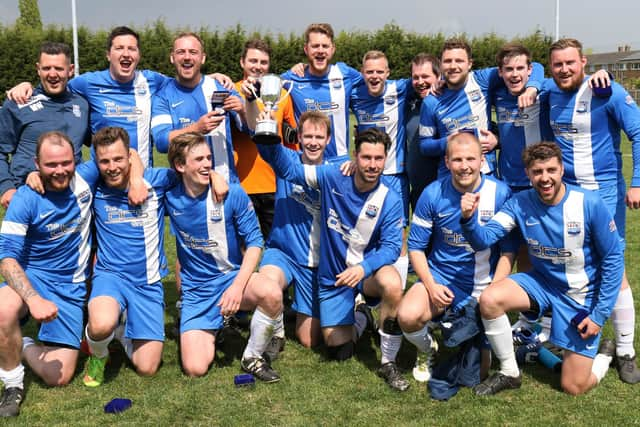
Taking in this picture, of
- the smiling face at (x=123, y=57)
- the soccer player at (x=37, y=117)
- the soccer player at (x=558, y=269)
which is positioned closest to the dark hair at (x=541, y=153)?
the soccer player at (x=558, y=269)

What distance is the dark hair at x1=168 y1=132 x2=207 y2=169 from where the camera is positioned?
4.08 metres

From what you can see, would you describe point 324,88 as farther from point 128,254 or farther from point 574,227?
point 574,227

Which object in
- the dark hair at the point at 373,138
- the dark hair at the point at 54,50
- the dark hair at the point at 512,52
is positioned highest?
the dark hair at the point at 54,50

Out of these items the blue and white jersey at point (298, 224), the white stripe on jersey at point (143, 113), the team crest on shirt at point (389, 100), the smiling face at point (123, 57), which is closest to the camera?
the blue and white jersey at point (298, 224)

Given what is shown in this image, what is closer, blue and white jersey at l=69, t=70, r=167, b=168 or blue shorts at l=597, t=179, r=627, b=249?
blue shorts at l=597, t=179, r=627, b=249

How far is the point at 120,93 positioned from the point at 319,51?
1.60 m

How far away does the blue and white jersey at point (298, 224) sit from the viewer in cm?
454

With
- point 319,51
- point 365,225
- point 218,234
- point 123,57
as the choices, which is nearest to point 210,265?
point 218,234

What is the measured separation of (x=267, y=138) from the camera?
4.03m

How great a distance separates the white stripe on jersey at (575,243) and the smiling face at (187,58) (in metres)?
2.81

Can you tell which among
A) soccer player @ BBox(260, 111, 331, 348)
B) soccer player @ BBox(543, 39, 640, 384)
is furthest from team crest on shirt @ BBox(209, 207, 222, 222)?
soccer player @ BBox(543, 39, 640, 384)

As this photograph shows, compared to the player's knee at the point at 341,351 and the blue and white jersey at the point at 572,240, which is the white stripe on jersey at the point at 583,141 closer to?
the blue and white jersey at the point at 572,240

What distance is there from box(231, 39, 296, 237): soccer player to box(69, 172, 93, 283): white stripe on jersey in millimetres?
1433

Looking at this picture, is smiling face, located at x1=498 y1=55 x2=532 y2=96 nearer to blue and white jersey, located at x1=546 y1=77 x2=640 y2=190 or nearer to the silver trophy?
blue and white jersey, located at x1=546 y1=77 x2=640 y2=190
